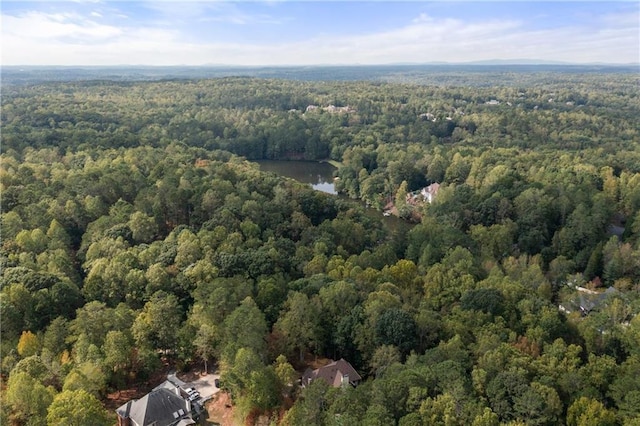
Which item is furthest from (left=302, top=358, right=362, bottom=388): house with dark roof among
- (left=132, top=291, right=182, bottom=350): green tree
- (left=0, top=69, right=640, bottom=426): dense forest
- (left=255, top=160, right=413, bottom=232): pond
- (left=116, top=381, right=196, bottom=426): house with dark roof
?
(left=255, top=160, right=413, bottom=232): pond

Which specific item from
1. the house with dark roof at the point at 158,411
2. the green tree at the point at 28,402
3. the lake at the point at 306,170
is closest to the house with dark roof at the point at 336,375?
the house with dark roof at the point at 158,411

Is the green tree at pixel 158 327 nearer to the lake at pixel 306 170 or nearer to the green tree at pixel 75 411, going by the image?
the green tree at pixel 75 411

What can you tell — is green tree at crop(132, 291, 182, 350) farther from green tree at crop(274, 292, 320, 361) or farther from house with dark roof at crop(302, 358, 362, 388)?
house with dark roof at crop(302, 358, 362, 388)

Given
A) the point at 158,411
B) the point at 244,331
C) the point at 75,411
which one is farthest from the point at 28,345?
the point at 244,331

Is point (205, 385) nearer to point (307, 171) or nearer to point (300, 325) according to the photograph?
point (300, 325)

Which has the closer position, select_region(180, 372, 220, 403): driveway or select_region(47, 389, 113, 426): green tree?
select_region(47, 389, 113, 426): green tree

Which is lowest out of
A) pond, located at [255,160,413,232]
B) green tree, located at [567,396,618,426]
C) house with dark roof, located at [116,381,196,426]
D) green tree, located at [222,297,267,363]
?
pond, located at [255,160,413,232]
